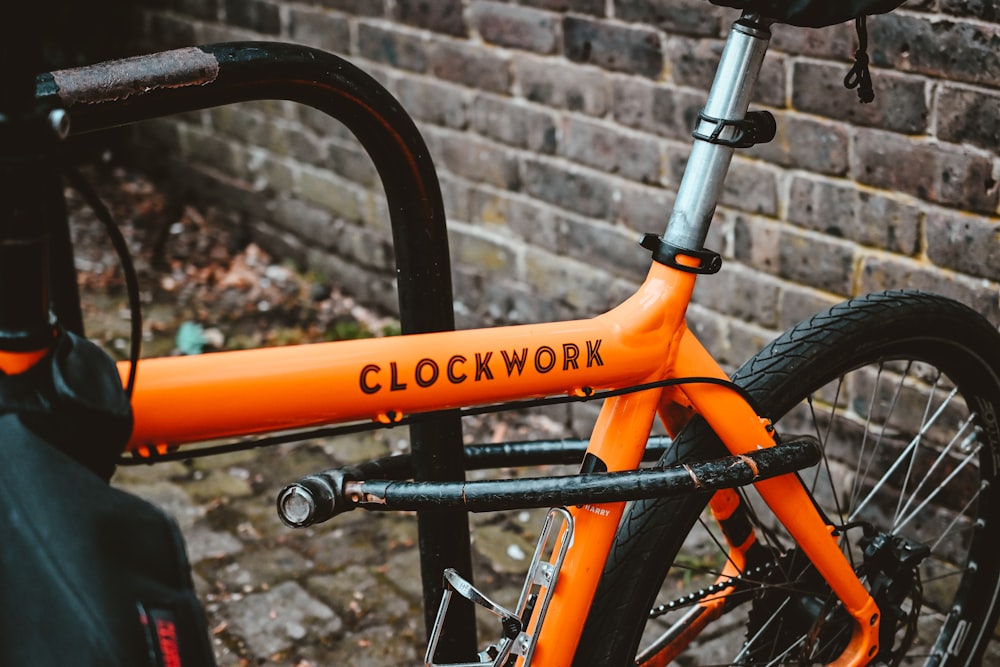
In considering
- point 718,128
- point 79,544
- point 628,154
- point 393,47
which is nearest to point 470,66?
point 393,47

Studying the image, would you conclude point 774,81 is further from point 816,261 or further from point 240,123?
point 240,123

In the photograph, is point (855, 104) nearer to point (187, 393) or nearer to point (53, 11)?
point (187, 393)

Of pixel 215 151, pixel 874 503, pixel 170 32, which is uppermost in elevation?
pixel 170 32

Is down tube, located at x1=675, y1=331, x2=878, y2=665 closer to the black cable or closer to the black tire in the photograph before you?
the black tire

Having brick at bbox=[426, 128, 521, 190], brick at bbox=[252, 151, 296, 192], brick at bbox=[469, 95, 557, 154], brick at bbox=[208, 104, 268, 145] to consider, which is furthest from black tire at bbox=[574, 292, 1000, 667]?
brick at bbox=[208, 104, 268, 145]

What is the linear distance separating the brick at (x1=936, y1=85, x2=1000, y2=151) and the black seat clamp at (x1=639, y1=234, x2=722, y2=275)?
995mm

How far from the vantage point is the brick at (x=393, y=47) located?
3.63 metres

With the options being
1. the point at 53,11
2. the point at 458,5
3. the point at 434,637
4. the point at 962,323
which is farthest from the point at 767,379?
the point at 53,11

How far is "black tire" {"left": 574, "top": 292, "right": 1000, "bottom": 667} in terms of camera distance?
1.63 metres

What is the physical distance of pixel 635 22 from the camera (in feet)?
9.69

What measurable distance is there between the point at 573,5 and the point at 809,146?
816mm

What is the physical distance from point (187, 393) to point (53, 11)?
4.10 metres

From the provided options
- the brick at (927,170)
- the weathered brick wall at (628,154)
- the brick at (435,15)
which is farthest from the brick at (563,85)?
the brick at (927,170)

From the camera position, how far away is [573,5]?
3.10 metres
